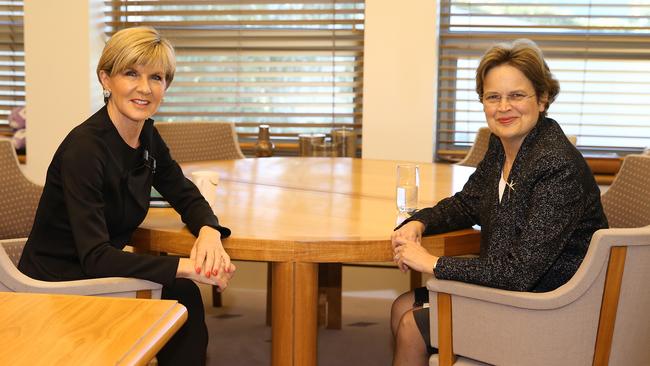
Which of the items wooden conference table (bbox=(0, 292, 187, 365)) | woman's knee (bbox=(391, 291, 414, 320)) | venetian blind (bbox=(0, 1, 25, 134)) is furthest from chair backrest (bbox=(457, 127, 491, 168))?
wooden conference table (bbox=(0, 292, 187, 365))

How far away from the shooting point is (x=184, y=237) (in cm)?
246

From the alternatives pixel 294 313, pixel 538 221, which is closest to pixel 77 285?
pixel 294 313

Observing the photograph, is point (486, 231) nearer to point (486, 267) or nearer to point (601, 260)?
point (486, 267)

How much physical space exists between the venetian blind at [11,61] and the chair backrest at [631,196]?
11.9 ft

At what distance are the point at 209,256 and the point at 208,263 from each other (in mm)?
18

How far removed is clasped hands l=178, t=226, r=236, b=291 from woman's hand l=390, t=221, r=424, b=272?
419 millimetres

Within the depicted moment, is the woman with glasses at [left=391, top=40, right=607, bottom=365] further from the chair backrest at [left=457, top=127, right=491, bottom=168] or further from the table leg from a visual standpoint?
the chair backrest at [left=457, top=127, right=491, bottom=168]

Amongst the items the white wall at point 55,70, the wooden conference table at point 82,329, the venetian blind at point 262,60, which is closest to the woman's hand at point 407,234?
the wooden conference table at point 82,329

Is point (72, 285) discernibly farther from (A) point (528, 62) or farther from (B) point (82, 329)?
(A) point (528, 62)

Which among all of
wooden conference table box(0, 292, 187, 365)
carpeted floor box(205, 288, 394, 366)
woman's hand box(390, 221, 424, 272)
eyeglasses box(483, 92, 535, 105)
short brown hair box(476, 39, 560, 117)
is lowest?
carpeted floor box(205, 288, 394, 366)

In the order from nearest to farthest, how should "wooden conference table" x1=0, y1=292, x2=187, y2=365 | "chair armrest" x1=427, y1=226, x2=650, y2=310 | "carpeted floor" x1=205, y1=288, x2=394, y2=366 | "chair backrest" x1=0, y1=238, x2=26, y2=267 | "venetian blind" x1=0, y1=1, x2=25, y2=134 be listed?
1. "wooden conference table" x1=0, y1=292, x2=187, y2=365
2. "chair armrest" x1=427, y1=226, x2=650, y2=310
3. "chair backrest" x1=0, y1=238, x2=26, y2=267
4. "carpeted floor" x1=205, y1=288, x2=394, y2=366
5. "venetian blind" x1=0, y1=1, x2=25, y2=134

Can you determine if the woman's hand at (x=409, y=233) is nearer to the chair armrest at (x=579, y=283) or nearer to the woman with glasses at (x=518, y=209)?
the woman with glasses at (x=518, y=209)

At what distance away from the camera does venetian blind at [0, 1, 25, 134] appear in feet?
17.6

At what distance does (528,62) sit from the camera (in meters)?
2.37
